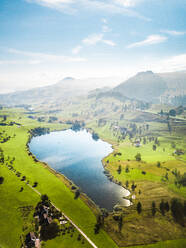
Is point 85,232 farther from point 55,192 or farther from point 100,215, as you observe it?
point 55,192

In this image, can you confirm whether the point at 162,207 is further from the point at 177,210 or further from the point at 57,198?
the point at 57,198

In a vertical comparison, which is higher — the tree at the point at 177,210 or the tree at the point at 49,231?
the tree at the point at 49,231

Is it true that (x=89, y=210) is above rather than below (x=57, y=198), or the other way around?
below

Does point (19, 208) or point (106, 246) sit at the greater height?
point (19, 208)

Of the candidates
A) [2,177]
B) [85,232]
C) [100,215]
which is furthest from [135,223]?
[2,177]

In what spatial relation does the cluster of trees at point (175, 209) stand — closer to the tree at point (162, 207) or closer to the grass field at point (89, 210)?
the tree at point (162, 207)

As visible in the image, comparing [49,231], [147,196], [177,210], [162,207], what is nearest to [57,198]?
[49,231]

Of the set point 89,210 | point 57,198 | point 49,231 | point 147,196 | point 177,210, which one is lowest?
point 147,196

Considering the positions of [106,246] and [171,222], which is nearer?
[106,246]

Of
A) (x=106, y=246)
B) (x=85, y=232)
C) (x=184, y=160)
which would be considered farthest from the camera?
(x=184, y=160)

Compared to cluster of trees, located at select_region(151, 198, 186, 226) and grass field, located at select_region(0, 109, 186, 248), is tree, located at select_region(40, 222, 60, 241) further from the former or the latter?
cluster of trees, located at select_region(151, 198, 186, 226)

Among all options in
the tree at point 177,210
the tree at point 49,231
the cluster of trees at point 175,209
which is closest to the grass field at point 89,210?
the tree at point 49,231
